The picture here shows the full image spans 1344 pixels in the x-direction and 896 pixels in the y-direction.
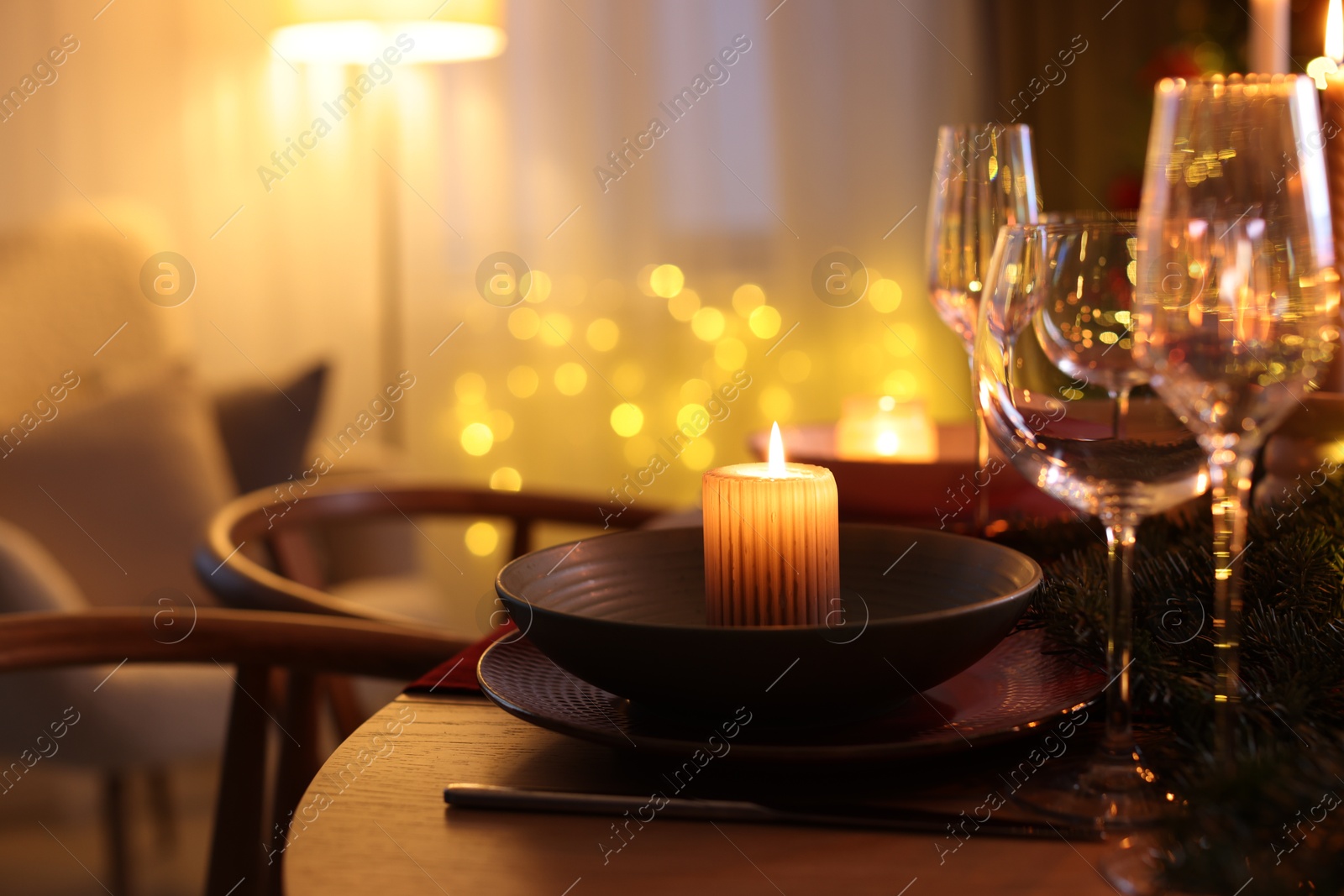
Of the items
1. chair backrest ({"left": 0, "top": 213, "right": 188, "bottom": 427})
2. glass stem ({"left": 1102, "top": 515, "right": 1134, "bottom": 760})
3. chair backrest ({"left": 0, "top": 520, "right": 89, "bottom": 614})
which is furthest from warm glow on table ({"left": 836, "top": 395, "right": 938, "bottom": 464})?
chair backrest ({"left": 0, "top": 213, "right": 188, "bottom": 427})

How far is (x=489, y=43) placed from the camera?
251cm

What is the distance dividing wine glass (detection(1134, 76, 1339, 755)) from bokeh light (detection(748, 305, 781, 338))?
2.62 m

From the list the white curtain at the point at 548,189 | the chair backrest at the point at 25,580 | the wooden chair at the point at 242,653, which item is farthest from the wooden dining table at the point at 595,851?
the white curtain at the point at 548,189

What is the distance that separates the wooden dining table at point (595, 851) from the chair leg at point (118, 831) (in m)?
Answer: 1.62

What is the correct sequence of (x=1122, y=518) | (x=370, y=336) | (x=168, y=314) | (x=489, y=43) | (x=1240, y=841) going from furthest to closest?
(x=370, y=336)
(x=489, y=43)
(x=168, y=314)
(x=1122, y=518)
(x=1240, y=841)

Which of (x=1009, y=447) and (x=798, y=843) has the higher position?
(x=1009, y=447)

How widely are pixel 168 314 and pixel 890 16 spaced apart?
1.83 metres

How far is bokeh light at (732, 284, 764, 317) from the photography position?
3037 mm


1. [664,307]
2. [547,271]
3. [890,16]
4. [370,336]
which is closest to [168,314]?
[370,336]

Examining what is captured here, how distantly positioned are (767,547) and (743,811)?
148 millimetres

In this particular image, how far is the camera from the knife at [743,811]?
464mm

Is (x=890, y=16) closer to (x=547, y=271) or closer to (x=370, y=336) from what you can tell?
(x=547, y=271)

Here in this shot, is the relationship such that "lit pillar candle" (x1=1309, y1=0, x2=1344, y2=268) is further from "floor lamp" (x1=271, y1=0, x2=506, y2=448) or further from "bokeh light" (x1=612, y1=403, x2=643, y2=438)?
"bokeh light" (x1=612, y1=403, x2=643, y2=438)

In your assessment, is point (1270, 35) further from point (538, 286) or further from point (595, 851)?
point (538, 286)
